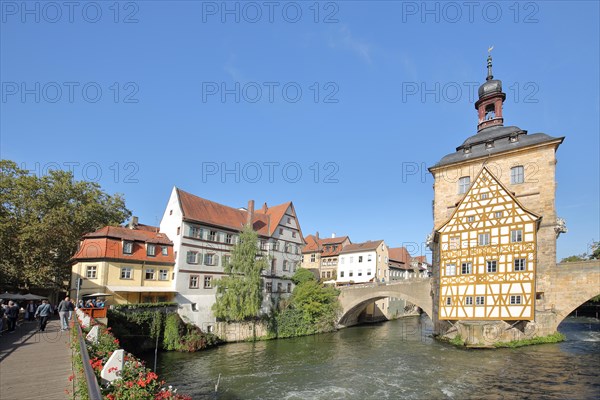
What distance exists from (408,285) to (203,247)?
21.0 m

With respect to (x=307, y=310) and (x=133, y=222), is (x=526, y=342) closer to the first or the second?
(x=307, y=310)

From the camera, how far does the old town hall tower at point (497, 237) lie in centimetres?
2867

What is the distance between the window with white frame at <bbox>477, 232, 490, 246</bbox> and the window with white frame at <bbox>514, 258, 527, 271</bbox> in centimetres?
255

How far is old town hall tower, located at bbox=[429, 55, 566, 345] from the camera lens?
94.1 ft

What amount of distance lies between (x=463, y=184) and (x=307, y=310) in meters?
20.3

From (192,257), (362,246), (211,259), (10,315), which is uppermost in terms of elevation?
(362,246)

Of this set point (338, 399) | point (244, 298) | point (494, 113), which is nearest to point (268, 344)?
point (244, 298)

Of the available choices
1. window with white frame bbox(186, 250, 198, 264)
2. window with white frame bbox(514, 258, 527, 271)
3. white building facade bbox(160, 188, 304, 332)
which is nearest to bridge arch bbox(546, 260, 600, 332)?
window with white frame bbox(514, 258, 527, 271)

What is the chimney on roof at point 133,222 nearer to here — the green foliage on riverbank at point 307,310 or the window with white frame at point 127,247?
the window with white frame at point 127,247

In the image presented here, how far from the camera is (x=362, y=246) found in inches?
2410

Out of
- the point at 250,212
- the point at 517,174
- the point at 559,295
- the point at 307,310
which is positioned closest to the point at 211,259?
the point at 250,212

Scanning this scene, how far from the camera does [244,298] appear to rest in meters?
32.9

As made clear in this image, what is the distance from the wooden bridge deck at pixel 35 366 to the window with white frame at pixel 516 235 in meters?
30.2

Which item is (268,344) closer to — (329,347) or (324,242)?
(329,347)
